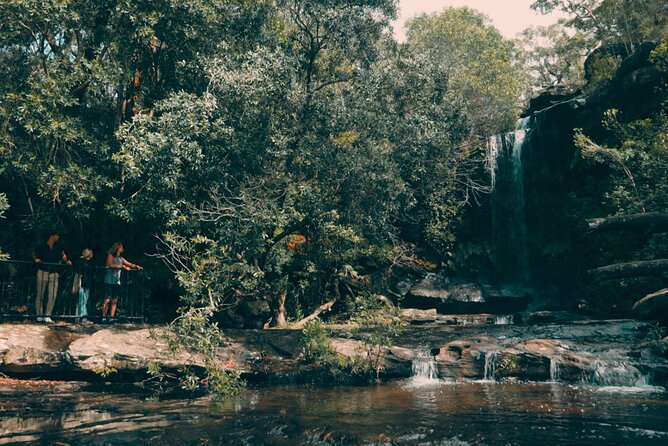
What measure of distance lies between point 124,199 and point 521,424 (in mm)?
12923

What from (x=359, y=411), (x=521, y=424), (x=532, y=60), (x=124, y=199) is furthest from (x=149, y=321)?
(x=532, y=60)

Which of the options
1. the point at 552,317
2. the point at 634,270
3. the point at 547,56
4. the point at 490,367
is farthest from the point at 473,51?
the point at 490,367

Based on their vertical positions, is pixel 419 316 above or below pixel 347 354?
above

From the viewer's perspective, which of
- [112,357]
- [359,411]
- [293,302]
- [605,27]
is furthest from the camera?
[605,27]

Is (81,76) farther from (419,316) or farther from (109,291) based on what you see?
(419,316)

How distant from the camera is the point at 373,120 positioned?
1670 cm

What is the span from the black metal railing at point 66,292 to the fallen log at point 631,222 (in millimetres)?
12336

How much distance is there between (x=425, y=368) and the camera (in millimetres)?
14164

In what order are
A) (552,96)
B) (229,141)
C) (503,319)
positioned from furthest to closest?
(552,96)
(503,319)
(229,141)

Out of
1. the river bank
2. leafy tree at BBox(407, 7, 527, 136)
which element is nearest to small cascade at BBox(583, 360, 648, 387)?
the river bank

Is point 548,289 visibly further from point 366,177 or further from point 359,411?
point 359,411

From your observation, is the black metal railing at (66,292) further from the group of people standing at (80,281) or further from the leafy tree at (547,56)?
the leafy tree at (547,56)

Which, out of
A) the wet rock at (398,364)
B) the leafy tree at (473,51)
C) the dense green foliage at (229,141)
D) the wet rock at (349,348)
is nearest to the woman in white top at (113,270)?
the dense green foliage at (229,141)

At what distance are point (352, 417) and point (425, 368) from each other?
525 cm
